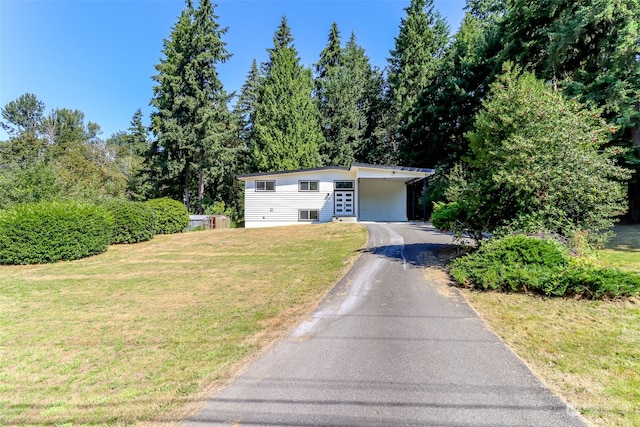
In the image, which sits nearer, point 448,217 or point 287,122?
point 448,217

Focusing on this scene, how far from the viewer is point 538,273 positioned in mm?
5637

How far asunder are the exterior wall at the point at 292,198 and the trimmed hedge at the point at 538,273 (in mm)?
15025

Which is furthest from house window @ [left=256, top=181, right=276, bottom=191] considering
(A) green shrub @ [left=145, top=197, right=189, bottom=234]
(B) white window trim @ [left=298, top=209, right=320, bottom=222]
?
(A) green shrub @ [left=145, top=197, right=189, bottom=234]

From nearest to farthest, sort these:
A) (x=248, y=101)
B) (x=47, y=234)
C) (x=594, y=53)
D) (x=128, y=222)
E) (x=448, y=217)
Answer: (x=448, y=217) < (x=47, y=234) < (x=128, y=222) < (x=594, y=53) < (x=248, y=101)

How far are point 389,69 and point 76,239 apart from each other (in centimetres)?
3080

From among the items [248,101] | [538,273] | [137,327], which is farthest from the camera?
[248,101]

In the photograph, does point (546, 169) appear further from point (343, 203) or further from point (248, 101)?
point (248, 101)

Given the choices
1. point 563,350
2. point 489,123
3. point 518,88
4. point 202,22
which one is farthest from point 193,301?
point 202,22

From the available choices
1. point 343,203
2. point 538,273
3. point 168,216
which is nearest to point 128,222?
point 168,216

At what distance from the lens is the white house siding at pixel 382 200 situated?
22922mm

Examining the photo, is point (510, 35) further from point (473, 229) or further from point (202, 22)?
point (202, 22)

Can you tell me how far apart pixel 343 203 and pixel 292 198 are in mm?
3465

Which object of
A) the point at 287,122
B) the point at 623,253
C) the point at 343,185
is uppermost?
the point at 287,122

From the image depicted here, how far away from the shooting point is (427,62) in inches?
1144
